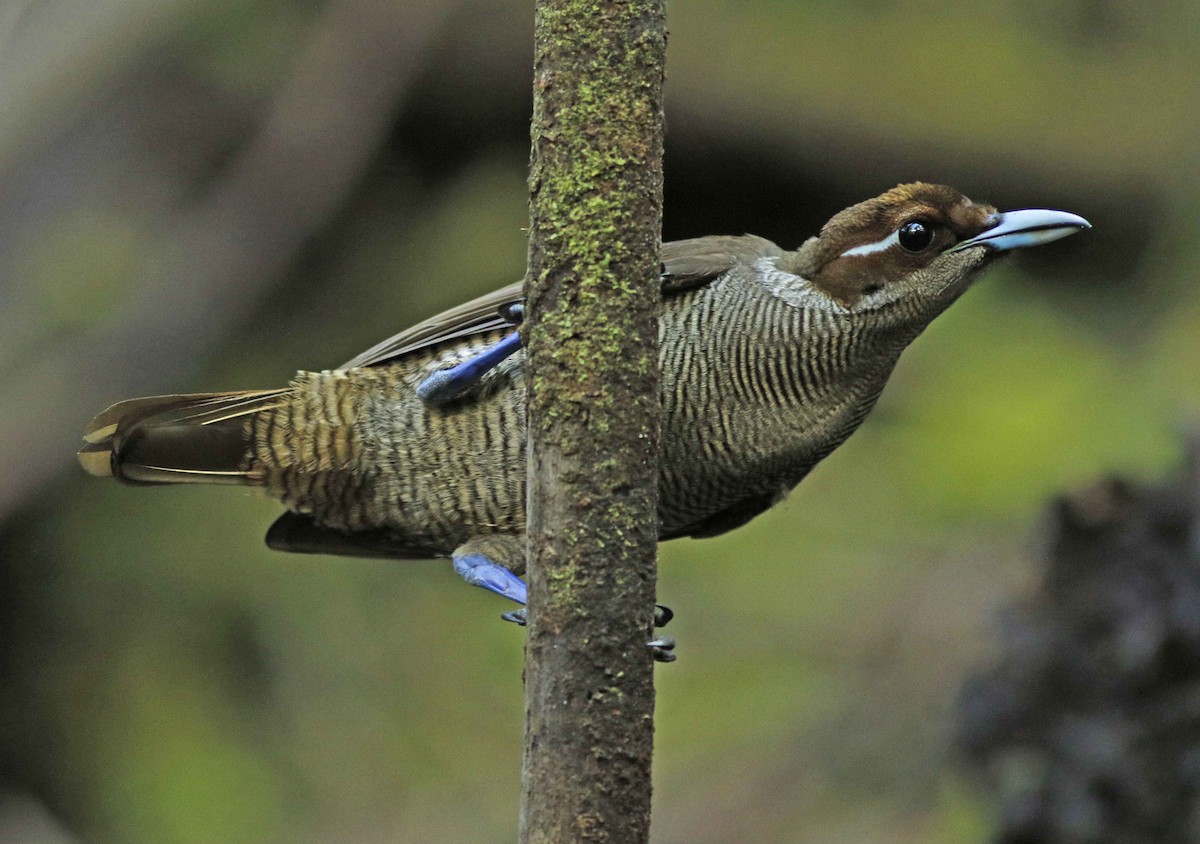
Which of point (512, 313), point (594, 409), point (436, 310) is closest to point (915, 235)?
point (512, 313)

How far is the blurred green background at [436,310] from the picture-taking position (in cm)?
586

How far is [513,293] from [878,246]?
862 millimetres

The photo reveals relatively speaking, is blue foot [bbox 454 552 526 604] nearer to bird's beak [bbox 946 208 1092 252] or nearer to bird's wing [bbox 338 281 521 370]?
bird's wing [bbox 338 281 521 370]

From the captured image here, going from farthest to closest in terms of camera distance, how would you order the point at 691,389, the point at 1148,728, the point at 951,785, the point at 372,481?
the point at 951,785
the point at 1148,728
the point at 372,481
the point at 691,389

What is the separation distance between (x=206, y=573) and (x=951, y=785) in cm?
379

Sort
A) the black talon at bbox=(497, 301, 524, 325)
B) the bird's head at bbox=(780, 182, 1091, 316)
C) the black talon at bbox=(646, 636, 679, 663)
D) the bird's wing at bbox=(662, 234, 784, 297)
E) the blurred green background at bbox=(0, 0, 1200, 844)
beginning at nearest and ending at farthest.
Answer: the black talon at bbox=(646, 636, 679, 663) < the black talon at bbox=(497, 301, 524, 325) < the bird's head at bbox=(780, 182, 1091, 316) < the bird's wing at bbox=(662, 234, 784, 297) < the blurred green background at bbox=(0, 0, 1200, 844)

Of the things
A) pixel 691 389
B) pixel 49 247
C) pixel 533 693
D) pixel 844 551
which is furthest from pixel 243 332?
pixel 533 693

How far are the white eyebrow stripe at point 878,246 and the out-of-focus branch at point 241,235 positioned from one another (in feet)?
12.0

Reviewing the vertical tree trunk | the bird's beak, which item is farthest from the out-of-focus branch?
the vertical tree trunk

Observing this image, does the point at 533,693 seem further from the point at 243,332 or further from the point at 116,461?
the point at 243,332

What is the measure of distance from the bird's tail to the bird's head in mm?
1413

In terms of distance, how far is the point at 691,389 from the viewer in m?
3.13

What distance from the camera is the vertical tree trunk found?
2018 mm

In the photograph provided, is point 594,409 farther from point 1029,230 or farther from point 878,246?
point 1029,230
